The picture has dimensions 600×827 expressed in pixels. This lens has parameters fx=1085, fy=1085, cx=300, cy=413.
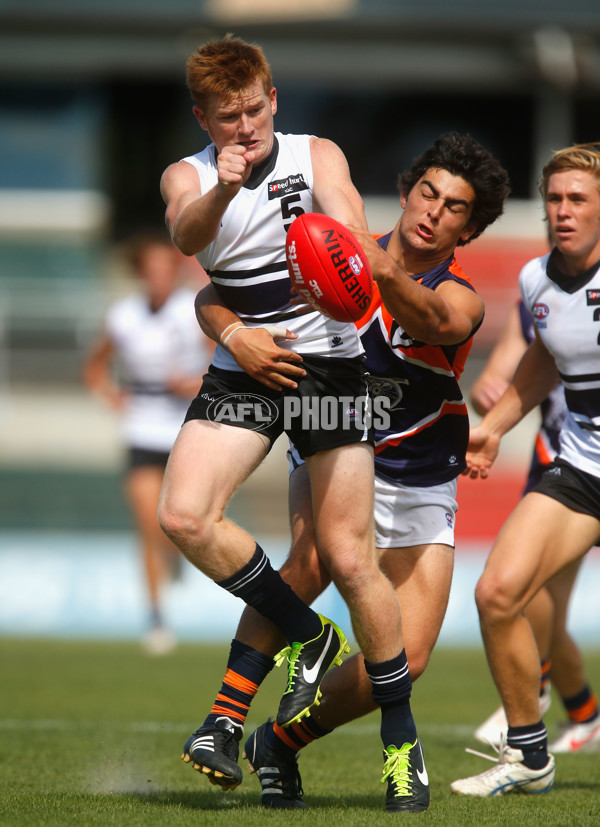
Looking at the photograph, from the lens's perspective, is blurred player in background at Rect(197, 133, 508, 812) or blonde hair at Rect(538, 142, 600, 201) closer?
blurred player in background at Rect(197, 133, 508, 812)

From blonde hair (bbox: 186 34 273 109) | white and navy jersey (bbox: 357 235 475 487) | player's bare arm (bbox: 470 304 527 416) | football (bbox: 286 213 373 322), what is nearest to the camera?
football (bbox: 286 213 373 322)

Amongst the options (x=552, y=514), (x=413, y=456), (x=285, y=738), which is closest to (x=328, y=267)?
(x=413, y=456)

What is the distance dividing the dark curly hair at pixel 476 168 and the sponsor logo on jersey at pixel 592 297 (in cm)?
49

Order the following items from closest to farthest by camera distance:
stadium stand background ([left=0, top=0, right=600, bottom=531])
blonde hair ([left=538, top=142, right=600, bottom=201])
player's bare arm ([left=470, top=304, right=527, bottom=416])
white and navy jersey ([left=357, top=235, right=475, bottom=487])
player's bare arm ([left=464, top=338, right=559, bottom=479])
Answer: white and navy jersey ([left=357, top=235, right=475, bottom=487])
blonde hair ([left=538, top=142, right=600, bottom=201])
player's bare arm ([left=464, top=338, right=559, bottom=479])
player's bare arm ([left=470, top=304, right=527, bottom=416])
stadium stand background ([left=0, top=0, right=600, bottom=531])

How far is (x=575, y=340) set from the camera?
4.26 meters

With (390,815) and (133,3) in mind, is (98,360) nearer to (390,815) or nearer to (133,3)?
(390,815)

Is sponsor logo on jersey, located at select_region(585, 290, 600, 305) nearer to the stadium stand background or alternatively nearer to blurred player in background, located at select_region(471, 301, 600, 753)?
blurred player in background, located at select_region(471, 301, 600, 753)

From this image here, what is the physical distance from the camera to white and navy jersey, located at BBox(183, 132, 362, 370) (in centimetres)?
365

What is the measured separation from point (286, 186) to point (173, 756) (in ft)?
8.56

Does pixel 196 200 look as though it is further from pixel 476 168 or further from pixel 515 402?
pixel 515 402

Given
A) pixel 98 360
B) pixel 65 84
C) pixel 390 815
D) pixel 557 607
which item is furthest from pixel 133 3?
pixel 390 815

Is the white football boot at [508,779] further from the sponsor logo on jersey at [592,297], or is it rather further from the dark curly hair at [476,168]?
the dark curly hair at [476,168]

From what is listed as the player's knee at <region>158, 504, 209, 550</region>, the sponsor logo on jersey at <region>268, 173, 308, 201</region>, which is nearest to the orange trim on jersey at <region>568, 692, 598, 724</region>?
the player's knee at <region>158, 504, 209, 550</region>

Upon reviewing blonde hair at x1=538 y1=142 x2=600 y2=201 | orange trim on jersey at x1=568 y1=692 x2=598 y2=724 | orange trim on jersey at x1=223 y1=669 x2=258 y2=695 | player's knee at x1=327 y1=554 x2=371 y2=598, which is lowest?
orange trim on jersey at x1=568 y1=692 x2=598 y2=724
